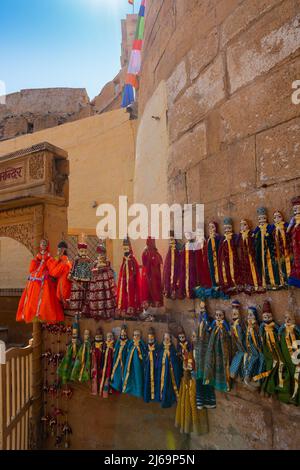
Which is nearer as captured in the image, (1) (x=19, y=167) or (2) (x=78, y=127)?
(1) (x=19, y=167)

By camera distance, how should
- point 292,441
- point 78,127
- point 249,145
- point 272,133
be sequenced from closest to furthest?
point 292,441
point 272,133
point 249,145
point 78,127

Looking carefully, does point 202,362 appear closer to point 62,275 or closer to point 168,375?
point 168,375

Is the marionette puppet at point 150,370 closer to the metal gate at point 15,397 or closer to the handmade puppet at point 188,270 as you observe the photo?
the handmade puppet at point 188,270

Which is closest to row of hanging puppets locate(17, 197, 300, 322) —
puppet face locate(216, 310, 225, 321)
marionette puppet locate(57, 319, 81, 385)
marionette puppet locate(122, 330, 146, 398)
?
puppet face locate(216, 310, 225, 321)

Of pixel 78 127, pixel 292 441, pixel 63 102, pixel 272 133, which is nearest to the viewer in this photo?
pixel 292 441

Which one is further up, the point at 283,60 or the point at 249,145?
the point at 283,60

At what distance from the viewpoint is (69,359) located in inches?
124

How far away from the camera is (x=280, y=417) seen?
6.35 ft

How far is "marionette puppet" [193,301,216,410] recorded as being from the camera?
92.3 inches

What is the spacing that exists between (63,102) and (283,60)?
16123 millimetres

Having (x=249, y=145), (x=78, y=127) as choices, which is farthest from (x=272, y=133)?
(x=78, y=127)

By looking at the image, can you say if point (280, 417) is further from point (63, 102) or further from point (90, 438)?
point (63, 102)

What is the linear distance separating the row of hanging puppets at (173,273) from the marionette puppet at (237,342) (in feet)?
0.40

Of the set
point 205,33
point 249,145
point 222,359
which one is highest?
point 205,33
